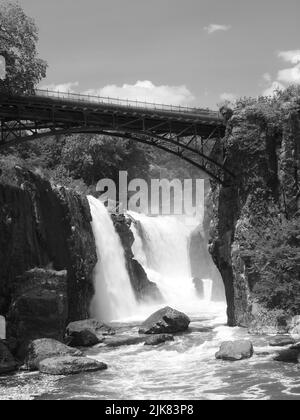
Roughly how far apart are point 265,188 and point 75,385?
1426cm

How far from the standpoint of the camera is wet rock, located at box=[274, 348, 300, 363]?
19.4 m

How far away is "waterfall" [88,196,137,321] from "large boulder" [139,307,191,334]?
6.61m

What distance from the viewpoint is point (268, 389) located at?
16.2 meters

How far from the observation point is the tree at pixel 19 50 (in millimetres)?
25281

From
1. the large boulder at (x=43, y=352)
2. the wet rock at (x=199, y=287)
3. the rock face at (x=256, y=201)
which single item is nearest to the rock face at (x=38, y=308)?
the large boulder at (x=43, y=352)

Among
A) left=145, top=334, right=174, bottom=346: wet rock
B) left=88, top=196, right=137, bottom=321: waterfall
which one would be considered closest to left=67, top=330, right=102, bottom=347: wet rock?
left=145, top=334, right=174, bottom=346: wet rock

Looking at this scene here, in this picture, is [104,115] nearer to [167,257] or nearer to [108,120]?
[108,120]

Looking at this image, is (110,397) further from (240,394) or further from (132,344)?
(132,344)

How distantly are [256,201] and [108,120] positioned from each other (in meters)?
8.09

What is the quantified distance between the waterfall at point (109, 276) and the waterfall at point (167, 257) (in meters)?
3.86

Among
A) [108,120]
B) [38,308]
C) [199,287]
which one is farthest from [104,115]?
[199,287]

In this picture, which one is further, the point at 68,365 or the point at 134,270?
the point at 134,270

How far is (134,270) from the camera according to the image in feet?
124

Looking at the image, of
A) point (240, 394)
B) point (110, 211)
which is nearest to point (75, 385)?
point (240, 394)
